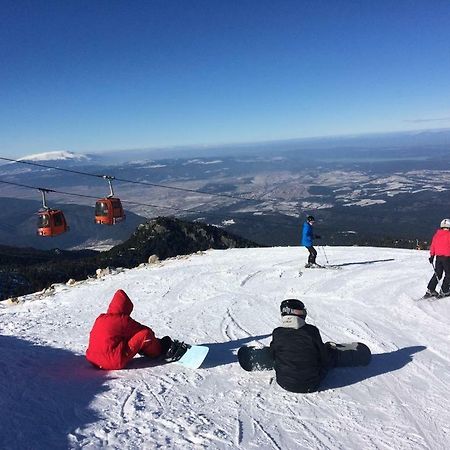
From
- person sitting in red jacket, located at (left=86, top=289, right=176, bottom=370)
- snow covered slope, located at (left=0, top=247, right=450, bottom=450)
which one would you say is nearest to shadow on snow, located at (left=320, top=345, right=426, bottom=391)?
snow covered slope, located at (left=0, top=247, right=450, bottom=450)

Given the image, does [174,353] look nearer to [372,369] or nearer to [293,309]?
[293,309]

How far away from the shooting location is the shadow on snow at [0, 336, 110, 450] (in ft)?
14.3

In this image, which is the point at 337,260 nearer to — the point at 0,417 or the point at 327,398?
the point at 327,398

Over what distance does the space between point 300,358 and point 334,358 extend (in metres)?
1.10

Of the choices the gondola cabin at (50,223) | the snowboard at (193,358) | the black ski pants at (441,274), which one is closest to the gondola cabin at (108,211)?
the gondola cabin at (50,223)

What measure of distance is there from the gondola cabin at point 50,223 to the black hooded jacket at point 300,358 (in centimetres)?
1263

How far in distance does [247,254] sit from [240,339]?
10807 mm

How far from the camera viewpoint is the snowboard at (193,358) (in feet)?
21.9

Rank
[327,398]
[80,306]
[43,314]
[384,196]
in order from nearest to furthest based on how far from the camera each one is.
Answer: [327,398]
[43,314]
[80,306]
[384,196]

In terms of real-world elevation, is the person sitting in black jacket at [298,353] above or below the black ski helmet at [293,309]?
below

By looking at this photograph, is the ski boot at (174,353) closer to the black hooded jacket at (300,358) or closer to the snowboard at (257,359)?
the snowboard at (257,359)

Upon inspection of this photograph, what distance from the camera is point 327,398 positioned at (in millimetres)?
5621

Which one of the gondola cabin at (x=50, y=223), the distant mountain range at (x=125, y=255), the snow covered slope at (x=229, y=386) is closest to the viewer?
the snow covered slope at (x=229, y=386)

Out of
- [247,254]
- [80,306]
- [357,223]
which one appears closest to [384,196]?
[357,223]
